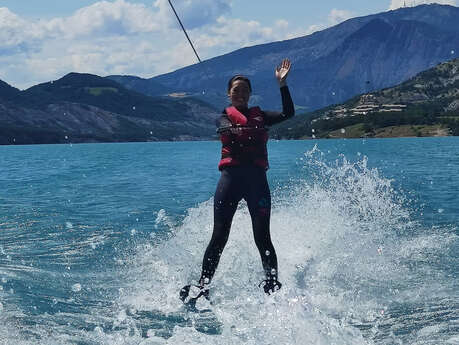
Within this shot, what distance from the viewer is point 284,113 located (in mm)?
8156

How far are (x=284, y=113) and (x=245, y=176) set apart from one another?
1180mm

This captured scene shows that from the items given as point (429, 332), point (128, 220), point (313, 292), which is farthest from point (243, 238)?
point (128, 220)

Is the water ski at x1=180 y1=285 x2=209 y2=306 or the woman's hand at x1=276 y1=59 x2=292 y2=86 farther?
the woman's hand at x1=276 y1=59 x2=292 y2=86

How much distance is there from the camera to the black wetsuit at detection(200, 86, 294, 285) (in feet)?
26.0

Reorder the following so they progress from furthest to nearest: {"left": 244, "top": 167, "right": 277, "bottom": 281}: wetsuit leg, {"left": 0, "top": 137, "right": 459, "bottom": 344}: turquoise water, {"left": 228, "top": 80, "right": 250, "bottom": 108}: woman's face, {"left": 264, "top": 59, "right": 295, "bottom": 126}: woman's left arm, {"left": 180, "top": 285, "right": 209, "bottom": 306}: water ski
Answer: {"left": 228, "top": 80, "right": 250, "bottom": 108}: woman's face → {"left": 264, "top": 59, "right": 295, "bottom": 126}: woman's left arm → {"left": 244, "top": 167, "right": 277, "bottom": 281}: wetsuit leg → {"left": 180, "top": 285, "right": 209, "bottom": 306}: water ski → {"left": 0, "top": 137, "right": 459, "bottom": 344}: turquoise water

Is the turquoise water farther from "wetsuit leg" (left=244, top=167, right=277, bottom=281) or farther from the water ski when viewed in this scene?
"wetsuit leg" (left=244, top=167, right=277, bottom=281)

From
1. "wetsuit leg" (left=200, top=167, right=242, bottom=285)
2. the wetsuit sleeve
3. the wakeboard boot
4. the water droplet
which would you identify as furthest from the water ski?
the wetsuit sleeve

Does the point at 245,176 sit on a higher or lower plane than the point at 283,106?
lower

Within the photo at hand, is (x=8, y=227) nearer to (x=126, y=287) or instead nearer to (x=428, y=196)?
(x=126, y=287)

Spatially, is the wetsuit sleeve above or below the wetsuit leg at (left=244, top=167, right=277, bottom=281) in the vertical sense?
above

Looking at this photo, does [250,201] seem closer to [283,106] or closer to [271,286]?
[271,286]

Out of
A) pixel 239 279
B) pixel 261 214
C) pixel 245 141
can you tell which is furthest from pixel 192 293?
pixel 245 141

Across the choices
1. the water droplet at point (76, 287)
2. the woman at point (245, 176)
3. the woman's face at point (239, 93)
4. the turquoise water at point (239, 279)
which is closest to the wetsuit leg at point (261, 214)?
the woman at point (245, 176)

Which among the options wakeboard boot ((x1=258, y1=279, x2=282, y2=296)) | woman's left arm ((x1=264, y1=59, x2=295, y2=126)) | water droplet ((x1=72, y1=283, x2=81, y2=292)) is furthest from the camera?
water droplet ((x1=72, y1=283, x2=81, y2=292))
